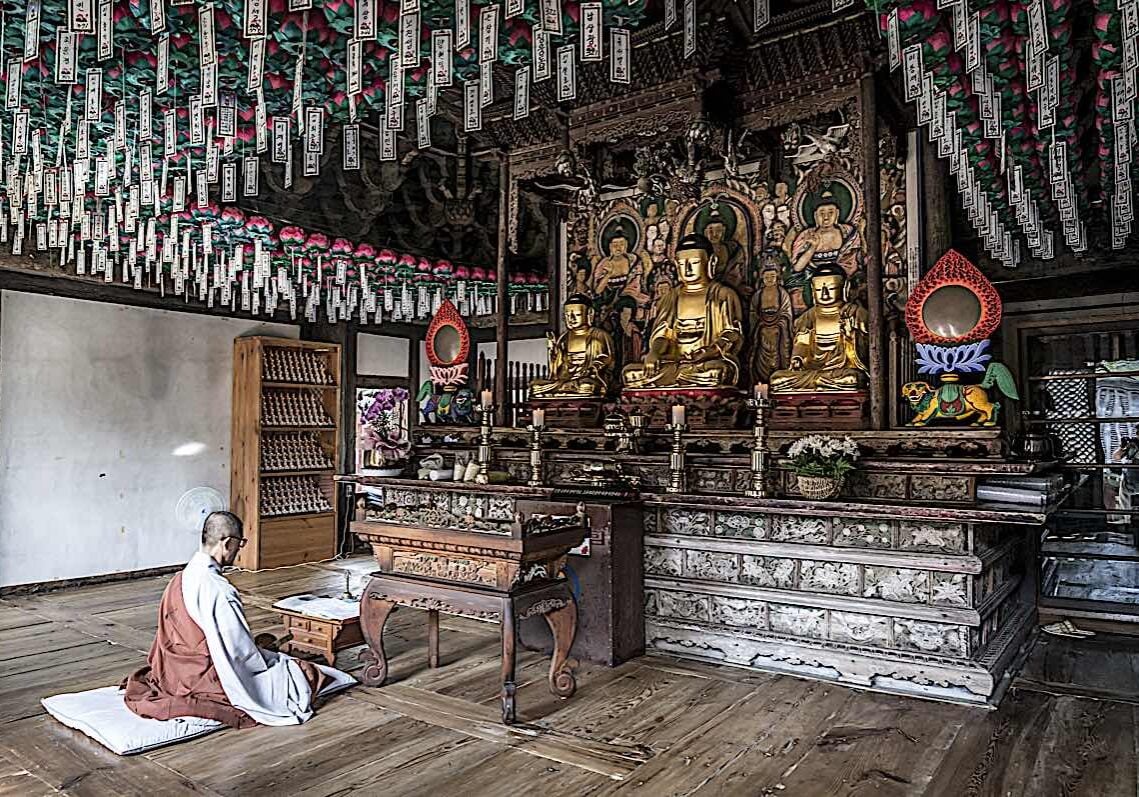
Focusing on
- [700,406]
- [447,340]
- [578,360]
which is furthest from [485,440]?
[700,406]

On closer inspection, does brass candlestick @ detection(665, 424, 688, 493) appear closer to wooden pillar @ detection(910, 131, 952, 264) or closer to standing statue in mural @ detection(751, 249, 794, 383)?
standing statue in mural @ detection(751, 249, 794, 383)

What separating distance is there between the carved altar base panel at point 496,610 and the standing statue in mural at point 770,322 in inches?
109

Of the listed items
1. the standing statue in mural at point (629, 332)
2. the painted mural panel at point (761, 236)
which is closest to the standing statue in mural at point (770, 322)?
the painted mural panel at point (761, 236)

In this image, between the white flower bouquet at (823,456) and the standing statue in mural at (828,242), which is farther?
the standing statue in mural at (828,242)

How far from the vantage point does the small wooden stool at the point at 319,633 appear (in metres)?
4.00

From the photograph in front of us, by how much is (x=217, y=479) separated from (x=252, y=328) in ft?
4.90

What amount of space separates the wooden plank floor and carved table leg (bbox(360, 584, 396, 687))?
0.26 feet

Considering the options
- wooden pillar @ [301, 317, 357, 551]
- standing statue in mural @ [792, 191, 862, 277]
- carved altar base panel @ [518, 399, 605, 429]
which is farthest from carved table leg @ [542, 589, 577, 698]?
wooden pillar @ [301, 317, 357, 551]

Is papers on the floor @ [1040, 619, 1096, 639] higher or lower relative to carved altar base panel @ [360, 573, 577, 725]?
lower

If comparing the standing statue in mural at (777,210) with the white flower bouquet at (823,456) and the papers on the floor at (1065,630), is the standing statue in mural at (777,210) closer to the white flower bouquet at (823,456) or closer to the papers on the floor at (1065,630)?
the white flower bouquet at (823,456)

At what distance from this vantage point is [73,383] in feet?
21.5

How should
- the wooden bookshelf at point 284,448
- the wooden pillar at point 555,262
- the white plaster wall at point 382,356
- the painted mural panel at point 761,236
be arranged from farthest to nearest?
1. the white plaster wall at point 382,356
2. the wooden bookshelf at point 284,448
3. the wooden pillar at point 555,262
4. the painted mural panel at point 761,236

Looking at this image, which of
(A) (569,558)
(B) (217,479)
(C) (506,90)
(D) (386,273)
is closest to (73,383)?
(B) (217,479)

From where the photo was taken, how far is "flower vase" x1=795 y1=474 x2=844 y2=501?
13.1 ft
